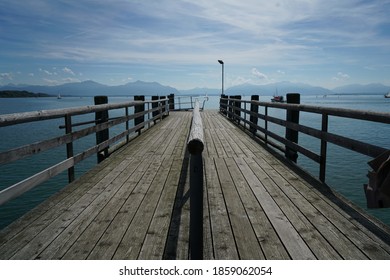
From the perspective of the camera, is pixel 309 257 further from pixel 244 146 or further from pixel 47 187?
pixel 47 187

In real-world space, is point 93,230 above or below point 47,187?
above

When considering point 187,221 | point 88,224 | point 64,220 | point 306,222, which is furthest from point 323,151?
point 64,220

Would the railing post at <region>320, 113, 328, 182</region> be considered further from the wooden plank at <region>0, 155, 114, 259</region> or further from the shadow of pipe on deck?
the wooden plank at <region>0, 155, 114, 259</region>

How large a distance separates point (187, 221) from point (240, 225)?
58cm

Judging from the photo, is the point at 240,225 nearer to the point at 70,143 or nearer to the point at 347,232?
the point at 347,232

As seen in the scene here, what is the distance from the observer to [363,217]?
3.63 m

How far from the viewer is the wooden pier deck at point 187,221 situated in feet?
9.39

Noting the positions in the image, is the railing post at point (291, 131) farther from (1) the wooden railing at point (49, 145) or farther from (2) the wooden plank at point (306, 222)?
(1) the wooden railing at point (49, 145)

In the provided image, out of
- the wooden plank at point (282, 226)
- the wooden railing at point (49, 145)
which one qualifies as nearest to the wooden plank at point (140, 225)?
the wooden railing at point (49, 145)

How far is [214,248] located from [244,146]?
19.4 ft

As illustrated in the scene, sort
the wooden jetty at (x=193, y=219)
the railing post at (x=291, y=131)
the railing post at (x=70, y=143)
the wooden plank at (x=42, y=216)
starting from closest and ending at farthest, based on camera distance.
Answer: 1. the wooden jetty at (x=193, y=219)
2. the wooden plank at (x=42, y=216)
3. the railing post at (x=70, y=143)
4. the railing post at (x=291, y=131)

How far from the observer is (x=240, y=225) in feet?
11.2

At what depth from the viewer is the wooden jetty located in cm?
281

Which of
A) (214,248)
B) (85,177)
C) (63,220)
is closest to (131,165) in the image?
(85,177)
